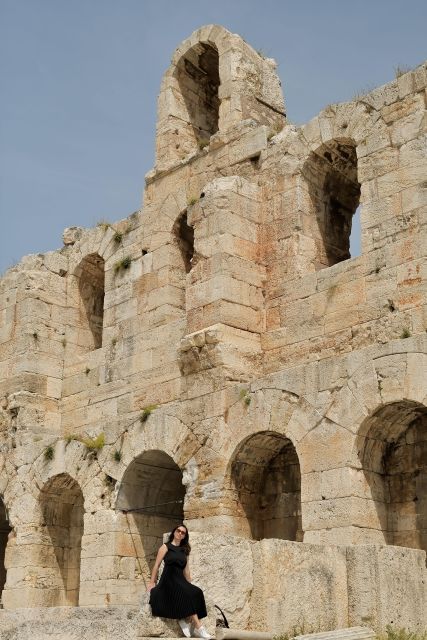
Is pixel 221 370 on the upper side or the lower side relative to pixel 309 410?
upper

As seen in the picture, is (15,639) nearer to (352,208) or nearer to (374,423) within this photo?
(374,423)

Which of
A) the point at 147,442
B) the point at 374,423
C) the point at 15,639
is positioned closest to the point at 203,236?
the point at 147,442

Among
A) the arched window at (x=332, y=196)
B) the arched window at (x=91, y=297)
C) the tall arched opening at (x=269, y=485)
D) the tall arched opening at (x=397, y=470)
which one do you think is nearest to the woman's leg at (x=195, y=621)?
the tall arched opening at (x=397, y=470)

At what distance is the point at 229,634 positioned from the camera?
312 inches

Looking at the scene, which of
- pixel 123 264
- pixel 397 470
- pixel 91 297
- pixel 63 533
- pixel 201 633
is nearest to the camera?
pixel 201 633

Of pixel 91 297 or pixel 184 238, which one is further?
pixel 91 297

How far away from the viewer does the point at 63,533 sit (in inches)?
647

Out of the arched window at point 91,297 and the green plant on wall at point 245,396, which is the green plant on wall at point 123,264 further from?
the green plant on wall at point 245,396

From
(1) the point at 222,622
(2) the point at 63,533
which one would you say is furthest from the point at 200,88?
(1) the point at 222,622

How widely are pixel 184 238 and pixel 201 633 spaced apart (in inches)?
375

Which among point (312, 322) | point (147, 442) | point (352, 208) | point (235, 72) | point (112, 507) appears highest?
point (235, 72)

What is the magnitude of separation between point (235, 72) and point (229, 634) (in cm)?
1089

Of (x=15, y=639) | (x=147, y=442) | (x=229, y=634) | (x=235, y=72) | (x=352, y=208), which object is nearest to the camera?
(x=229, y=634)

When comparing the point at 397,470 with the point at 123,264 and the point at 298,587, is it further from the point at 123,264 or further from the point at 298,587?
the point at 123,264
